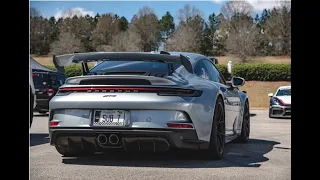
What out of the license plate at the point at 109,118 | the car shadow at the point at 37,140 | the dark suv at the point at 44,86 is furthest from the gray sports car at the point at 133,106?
the car shadow at the point at 37,140

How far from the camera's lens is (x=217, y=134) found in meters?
4.40

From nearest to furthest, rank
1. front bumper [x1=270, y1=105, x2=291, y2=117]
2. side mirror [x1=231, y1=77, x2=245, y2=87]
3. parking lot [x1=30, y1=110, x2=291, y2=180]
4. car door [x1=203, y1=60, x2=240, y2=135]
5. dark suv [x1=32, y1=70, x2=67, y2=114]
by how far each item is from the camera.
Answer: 1. parking lot [x1=30, y1=110, x2=291, y2=180]
2. car door [x1=203, y1=60, x2=240, y2=135]
3. dark suv [x1=32, y1=70, x2=67, y2=114]
4. side mirror [x1=231, y1=77, x2=245, y2=87]
5. front bumper [x1=270, y1=105, x2=291, y2=117]

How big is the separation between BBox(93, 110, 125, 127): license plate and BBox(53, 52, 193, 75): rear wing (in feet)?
1.25

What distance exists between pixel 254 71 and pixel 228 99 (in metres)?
0.49

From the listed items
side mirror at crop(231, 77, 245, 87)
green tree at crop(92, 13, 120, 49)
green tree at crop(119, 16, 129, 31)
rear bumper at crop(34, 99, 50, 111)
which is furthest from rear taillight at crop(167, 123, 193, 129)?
rear bumper at crop(34, 99, 50, 111)

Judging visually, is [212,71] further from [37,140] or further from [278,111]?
[278,111]

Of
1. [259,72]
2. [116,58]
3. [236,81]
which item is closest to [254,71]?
[259,72]

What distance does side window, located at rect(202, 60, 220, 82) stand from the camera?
4799 millimetres

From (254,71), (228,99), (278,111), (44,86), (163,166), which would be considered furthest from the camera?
(278,111)

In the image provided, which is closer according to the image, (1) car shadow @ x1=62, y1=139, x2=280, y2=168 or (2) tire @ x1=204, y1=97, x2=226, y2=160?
(1) car shadow @ x1=62, y1=139, x2=280, y2=168

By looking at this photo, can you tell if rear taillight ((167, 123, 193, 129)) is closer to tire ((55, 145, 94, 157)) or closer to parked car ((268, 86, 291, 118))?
tire ((55, 145, 94, 157))
